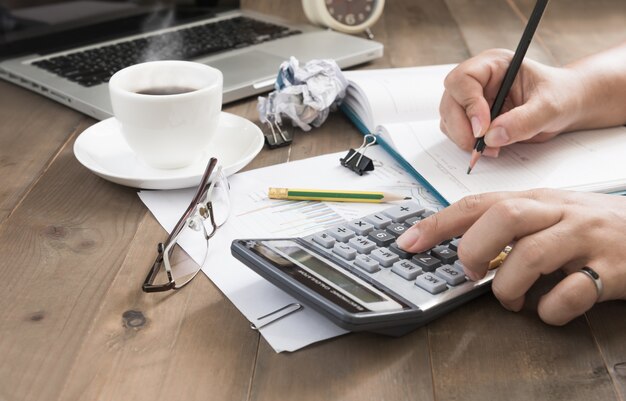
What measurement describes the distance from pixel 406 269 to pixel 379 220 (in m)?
0.09

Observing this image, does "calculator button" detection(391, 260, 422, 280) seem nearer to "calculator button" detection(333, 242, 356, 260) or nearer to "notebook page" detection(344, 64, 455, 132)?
"calculator button" detection(333, 242, 356, 260)

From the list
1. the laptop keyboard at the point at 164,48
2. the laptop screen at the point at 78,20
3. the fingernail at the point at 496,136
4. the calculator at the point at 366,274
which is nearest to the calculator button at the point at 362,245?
the calculator at the point at 366,274

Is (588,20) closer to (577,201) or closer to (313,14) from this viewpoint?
(313,14)

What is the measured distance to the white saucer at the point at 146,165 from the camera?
77 centimetres

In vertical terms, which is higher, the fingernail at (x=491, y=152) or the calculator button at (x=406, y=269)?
the calculator button at (x=406, y=269)

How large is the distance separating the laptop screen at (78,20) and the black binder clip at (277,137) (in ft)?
1.46

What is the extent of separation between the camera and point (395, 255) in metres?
0.62

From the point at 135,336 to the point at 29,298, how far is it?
110mm

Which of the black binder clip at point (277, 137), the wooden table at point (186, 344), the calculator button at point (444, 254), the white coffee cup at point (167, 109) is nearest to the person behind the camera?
the wooden table at point (186, 344)

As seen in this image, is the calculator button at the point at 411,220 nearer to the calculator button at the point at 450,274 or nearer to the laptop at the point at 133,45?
the calculator button at the point at 450,274

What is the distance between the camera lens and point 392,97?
95 centimetres

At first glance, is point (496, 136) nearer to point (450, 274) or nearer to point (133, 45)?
point (450, 274)

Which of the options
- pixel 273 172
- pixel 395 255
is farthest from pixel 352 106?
pixel 395 255

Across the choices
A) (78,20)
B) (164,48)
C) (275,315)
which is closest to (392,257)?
(275,315)
